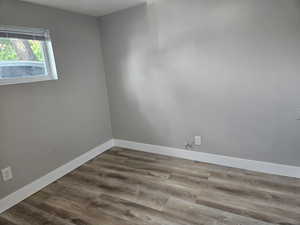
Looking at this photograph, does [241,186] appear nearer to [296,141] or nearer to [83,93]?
[296,141]

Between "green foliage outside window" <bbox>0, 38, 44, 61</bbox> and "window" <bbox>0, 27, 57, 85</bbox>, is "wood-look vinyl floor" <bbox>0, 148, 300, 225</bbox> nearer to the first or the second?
"window" <bbox>0, 27, 57, 85</bbox>

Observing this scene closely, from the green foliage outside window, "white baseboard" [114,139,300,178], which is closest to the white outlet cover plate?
"white baseboard" [114,139,300,178]

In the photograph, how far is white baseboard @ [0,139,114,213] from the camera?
2.01 meters

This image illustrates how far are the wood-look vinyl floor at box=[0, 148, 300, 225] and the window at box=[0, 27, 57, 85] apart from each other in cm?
131

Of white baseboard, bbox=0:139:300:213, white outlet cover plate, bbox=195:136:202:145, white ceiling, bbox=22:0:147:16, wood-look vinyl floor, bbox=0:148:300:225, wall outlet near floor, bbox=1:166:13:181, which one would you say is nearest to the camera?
wood-look vinyl floor, bbox=0:148:300:225

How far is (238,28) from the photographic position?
2137mm

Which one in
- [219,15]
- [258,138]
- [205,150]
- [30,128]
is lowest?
[205,150]

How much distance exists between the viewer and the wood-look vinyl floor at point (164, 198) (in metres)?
1.72

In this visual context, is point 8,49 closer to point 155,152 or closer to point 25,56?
point 25,56

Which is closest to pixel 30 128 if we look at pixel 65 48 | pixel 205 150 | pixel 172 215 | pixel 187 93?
pixel 65 48

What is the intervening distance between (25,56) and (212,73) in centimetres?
218

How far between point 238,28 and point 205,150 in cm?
153

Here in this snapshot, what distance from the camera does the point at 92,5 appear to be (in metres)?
2.43

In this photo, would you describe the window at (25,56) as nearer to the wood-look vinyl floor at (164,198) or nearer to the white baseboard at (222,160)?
the wood-look vinyl floor at (164,198)
